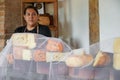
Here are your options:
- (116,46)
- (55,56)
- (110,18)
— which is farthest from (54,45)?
(110,18)

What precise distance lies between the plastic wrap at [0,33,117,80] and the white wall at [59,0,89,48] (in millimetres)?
1663

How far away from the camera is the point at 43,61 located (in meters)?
1.29

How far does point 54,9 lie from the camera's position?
9.86 ft

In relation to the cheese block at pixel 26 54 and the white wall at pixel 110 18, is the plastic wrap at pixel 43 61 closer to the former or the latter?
the cheese block at pixel 26 54

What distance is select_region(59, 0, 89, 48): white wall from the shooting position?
3006 mm

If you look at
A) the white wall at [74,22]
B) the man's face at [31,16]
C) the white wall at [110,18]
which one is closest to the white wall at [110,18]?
the white wall at [110,18]

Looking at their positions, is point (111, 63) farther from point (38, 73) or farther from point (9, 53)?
point (9, 53)

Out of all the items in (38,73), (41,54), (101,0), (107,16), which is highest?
(101,0)

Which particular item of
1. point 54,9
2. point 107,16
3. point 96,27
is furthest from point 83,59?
point 54,9

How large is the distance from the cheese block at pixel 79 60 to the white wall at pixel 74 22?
1.76m

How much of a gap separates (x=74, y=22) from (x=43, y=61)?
1.92m

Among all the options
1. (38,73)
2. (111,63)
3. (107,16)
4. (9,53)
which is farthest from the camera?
(107,16)

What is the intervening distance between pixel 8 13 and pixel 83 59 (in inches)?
76.5

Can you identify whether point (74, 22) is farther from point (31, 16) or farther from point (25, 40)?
point (25, 40)
